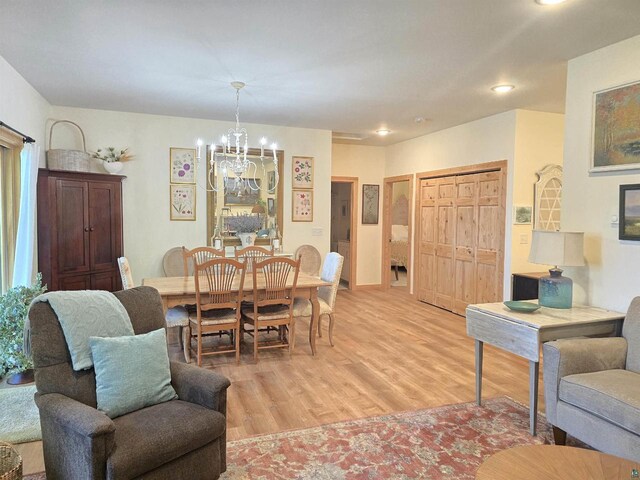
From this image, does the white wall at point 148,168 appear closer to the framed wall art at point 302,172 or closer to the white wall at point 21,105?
the white wall at point 21,105

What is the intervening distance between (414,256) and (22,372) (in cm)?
538

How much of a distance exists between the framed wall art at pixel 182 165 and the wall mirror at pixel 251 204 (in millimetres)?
237

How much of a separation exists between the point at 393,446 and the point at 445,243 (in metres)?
4.15

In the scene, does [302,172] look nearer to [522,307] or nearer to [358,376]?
[358,376]

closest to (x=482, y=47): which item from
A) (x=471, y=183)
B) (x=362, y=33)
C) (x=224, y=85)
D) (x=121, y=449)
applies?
(x=362, y=33)

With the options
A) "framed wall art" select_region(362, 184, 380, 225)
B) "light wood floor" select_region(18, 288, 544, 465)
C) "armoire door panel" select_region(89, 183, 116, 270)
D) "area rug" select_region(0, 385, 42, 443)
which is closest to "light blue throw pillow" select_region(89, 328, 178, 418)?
"light wood floor" select_region(18, 288, 544, 465)

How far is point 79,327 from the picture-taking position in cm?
207

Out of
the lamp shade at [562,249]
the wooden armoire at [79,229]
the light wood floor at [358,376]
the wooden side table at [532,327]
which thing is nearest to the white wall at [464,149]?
the light wood floor at [358,376]

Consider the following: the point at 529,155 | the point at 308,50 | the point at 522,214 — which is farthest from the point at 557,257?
the point at 529,155

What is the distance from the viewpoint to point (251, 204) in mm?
5938

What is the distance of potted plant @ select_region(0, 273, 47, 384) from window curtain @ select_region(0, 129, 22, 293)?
0.97 ft

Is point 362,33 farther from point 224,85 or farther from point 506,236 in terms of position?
point 506,236

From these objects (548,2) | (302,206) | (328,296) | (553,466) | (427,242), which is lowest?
(553,466)

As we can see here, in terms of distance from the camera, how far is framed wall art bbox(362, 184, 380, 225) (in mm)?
7719
